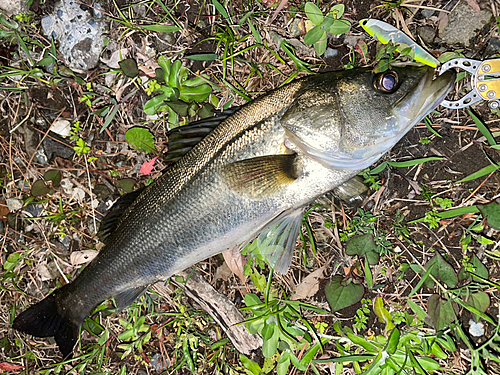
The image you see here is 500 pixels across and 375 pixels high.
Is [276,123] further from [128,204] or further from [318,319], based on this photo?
[318,319]

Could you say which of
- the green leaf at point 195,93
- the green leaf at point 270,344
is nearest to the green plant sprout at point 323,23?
the green leaf at point 195,93

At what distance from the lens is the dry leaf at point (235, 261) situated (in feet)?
10.6

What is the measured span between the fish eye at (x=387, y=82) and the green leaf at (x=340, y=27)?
783mm

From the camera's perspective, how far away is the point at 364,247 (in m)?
3.01

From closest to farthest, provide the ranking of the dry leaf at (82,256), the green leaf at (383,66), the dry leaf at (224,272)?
the green leaf at (383,66), the dry leaf at (224,272), the dry leaf at (82,256)

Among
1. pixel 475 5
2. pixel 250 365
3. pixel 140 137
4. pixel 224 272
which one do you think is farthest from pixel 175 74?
pixel 250 365

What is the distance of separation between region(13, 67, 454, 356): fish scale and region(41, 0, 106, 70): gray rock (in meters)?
1.56

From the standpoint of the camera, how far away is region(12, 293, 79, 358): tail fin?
129 inches

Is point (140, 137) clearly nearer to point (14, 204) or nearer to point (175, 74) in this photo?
point (175, 74)

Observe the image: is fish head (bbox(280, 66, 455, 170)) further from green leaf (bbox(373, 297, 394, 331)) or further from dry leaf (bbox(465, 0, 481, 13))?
green leaf (bbox(373, 297, 394, 331))

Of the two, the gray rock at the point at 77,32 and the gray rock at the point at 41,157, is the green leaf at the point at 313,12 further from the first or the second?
the gray rock at the point at 41,157

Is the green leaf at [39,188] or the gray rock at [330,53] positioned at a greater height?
the gray rock at [330,53]

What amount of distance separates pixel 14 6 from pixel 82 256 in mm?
2682

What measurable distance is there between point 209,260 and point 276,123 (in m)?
1.61
